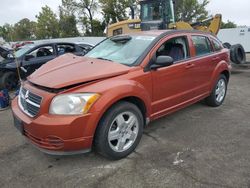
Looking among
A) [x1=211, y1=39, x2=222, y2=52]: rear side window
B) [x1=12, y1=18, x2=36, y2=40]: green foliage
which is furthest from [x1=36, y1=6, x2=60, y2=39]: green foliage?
[x1=211, y1=39, x2=222, y2=52]: rear side window

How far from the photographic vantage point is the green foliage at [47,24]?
164ft

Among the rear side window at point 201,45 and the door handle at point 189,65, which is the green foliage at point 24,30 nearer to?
the rear side window at point 201,45

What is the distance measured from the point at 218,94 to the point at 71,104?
150 inches

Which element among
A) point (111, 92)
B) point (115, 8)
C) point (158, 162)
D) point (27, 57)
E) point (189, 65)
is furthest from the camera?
point (115, 8)

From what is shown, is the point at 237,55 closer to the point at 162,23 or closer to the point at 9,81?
the point at 162,23

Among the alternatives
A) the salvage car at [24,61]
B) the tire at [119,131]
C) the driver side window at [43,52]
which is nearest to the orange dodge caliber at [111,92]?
the tire at [119,131]

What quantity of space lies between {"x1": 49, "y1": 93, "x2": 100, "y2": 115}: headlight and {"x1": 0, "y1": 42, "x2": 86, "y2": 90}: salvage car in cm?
547

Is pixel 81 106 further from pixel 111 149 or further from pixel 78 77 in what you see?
pixel 111 149

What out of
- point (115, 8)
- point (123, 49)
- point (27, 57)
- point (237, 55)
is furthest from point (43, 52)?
point (115, 8)

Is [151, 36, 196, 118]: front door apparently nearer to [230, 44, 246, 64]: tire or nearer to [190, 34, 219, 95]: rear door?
[190, 34, 219, 95]: rear door

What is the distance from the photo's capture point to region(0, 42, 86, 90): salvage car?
334 inches

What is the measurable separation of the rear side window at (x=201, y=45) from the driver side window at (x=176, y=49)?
0.31 m

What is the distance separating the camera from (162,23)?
33.8 ft

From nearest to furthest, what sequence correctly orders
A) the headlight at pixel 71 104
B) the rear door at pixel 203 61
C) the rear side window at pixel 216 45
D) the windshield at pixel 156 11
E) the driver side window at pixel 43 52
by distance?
the headlight at pixel 71 104
the rear door at pixel 203 61
the rear side window at pixel 216 45
the driver side window at pixel 43 52
the windshield at pixel 156 11
